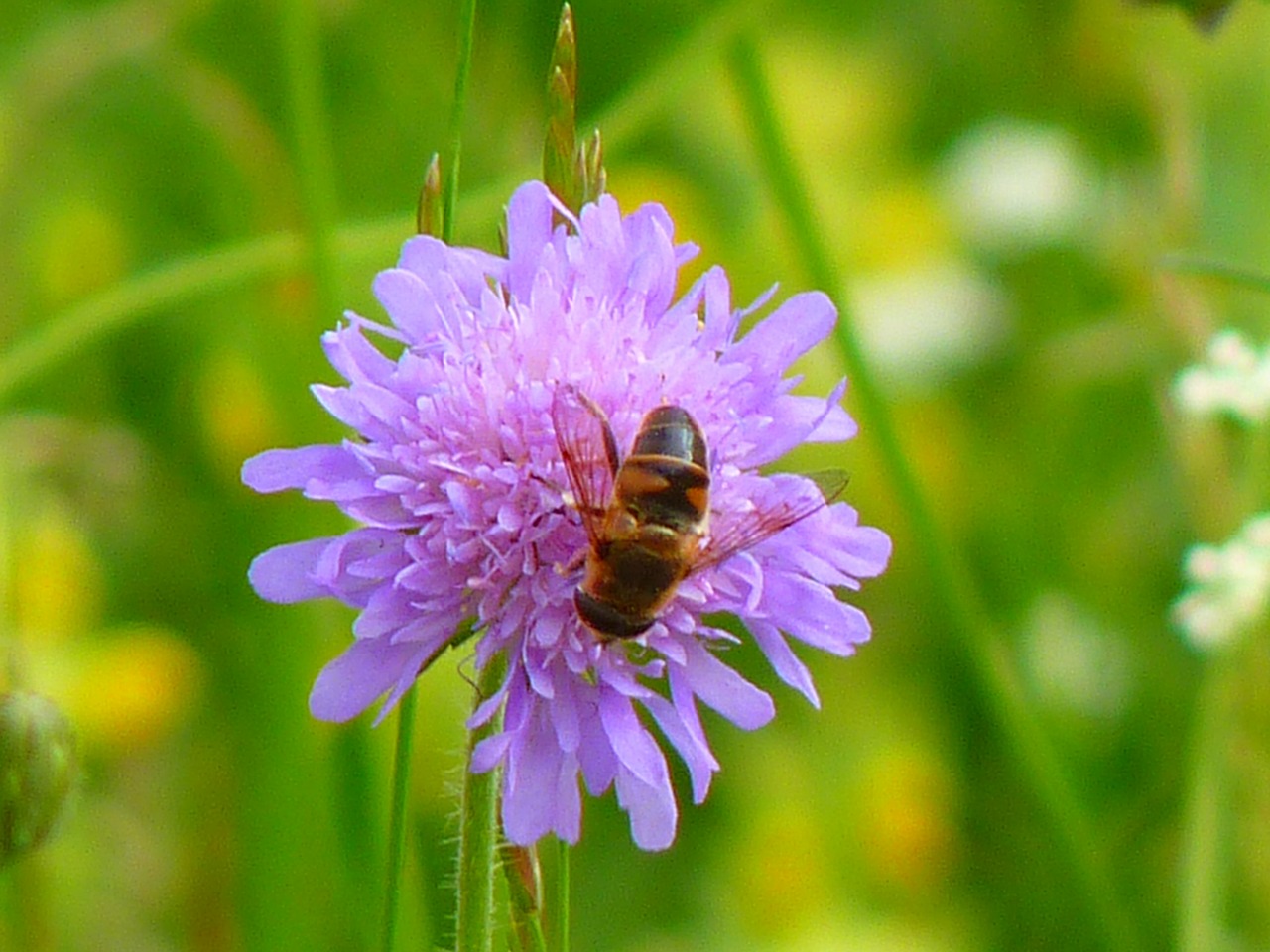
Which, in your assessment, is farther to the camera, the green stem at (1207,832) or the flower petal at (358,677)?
the green stem at (1207,832)

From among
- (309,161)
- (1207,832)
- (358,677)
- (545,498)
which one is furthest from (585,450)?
(1207,832)

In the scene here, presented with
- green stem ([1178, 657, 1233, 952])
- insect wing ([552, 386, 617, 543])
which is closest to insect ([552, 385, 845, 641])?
insect wing ([552, 386, 617, 543])

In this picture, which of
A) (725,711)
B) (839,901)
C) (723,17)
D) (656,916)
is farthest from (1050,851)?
(725,711)

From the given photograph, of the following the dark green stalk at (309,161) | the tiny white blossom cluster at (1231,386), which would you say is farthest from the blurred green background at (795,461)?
the tiny white blossom cluster at (1231,386)

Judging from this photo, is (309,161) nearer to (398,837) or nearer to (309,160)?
(309,160)

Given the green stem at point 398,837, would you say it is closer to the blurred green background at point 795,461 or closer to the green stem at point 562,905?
the green stem at point 562,905

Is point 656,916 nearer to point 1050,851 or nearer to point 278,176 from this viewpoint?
point 1050,851
